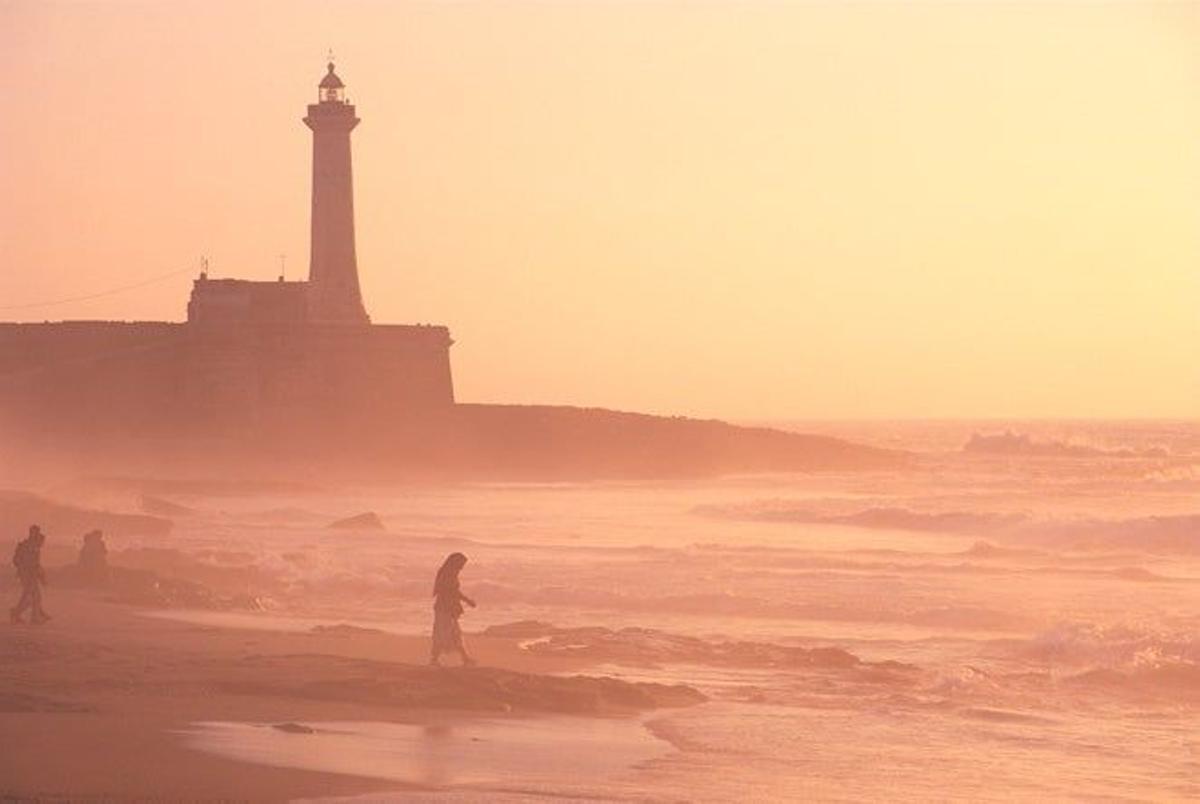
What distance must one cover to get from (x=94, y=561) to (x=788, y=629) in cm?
739

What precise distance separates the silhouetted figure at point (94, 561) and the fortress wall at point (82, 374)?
119ft

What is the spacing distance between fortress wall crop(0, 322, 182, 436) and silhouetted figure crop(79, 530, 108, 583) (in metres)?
36.2

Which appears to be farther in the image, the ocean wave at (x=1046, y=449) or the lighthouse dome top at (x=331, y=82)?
the ocean wave at (x=1046, y=449)

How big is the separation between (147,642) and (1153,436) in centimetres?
10938

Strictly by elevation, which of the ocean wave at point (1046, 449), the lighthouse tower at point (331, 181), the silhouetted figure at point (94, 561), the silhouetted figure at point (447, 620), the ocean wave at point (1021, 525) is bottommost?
the silhouetted figure at point (447, 620)

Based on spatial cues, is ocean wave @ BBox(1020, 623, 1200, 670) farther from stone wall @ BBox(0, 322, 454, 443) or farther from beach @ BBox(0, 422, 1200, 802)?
stone wall @ BBox(0, 322, 454, 443)

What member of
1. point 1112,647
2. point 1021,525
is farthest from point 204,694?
point 1021,525

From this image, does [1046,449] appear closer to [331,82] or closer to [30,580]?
[331,82]

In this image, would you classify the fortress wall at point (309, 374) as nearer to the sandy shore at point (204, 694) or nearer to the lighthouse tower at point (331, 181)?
the lighthouse tower at point (331, 181)

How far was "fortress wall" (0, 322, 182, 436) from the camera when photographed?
60.2m

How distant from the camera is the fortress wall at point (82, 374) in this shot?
6022 centimetres

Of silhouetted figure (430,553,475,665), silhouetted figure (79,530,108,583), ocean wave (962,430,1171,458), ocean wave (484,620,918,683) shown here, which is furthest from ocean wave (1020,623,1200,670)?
ocean wave (962,430,1171,458)

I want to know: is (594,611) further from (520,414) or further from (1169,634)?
(520,414)

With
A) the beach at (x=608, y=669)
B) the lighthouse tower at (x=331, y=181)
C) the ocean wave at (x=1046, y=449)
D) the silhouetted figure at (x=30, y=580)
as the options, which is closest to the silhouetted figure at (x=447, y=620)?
the beach at (x=608, y=669)
